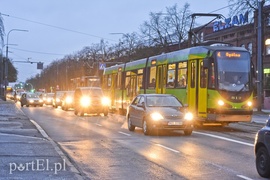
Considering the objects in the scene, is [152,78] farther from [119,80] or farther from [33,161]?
[33,161]

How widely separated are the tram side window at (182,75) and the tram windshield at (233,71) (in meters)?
2.27

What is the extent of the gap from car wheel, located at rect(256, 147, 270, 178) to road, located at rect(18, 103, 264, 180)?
175mm

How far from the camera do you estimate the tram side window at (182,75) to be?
23.3 metres

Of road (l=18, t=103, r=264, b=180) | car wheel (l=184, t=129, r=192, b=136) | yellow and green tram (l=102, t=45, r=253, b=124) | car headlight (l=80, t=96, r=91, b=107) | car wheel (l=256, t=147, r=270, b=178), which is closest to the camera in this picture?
car wheel (l=256, t=147, r=270, b=178)

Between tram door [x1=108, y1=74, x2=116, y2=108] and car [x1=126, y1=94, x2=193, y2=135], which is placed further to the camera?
tram door [x1=108, y1=74, x2=116, y2=108]

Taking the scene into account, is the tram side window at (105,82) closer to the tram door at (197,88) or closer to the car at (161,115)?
the tram door at (197,88)

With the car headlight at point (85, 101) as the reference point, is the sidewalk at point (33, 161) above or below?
below

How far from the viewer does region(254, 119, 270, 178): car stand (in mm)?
9578

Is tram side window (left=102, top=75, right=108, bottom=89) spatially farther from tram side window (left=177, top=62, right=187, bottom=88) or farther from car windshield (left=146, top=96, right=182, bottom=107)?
car windshield (left=146, top=96, right=182, bottom=107)

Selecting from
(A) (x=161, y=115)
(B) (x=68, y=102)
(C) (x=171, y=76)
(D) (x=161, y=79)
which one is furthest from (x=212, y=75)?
(B) (x=68, y=102)

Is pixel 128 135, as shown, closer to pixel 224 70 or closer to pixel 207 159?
pixel 224 70

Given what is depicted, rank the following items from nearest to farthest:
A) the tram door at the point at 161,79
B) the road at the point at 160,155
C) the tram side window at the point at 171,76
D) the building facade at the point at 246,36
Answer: the road at the point at 160,155 → the tram side window at the point at 171,76 → the tram door at the point at 161,79 → the building facade at the point at 246,36

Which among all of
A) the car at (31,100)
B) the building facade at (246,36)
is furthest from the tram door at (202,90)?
the car at (31,100)

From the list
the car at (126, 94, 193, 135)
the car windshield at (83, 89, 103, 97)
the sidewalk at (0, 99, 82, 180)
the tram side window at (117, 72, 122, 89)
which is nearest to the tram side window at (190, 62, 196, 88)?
the car at (126, 94, 193, 135)
